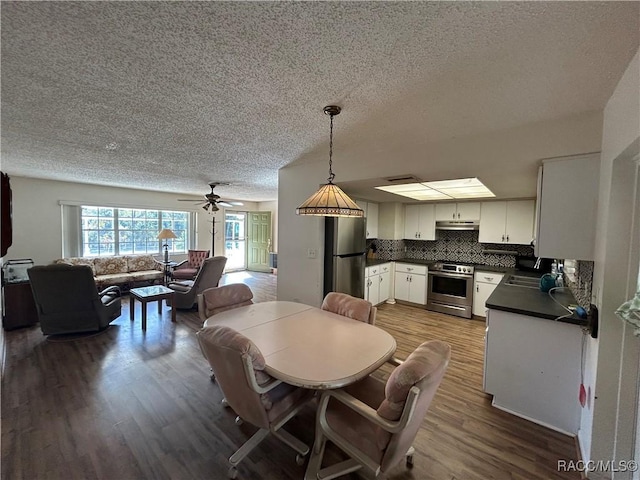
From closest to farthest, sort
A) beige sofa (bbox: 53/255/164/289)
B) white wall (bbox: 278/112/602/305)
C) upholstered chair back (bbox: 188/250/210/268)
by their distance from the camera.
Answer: white wall (bbox: 278/112/602/305)
beige sofa (bbox: 53/255/164/289)
upholstered chair back (bbox: 188/250/210/268)

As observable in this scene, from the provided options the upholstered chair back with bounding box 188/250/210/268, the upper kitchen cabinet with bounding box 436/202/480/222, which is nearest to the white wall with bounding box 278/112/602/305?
the upper kitchen cabinet with bounding box 436/202/480/222

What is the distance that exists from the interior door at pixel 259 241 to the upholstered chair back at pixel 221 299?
19.4 ft

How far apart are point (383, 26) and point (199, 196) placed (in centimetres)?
728

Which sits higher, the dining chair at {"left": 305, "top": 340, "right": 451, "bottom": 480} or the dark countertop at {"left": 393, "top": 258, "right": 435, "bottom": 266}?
the dark countertop at {"left": 393, "top": 258, "right": 435, "bottom": 266}

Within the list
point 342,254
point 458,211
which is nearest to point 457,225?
point 458,211

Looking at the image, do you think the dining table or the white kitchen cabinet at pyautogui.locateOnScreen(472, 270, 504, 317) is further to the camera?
the white kitchen cabinet at pyautogui.locateOnScreen(472, 270, 504, 317)

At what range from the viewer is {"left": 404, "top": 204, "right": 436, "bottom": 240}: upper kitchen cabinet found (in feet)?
16.3

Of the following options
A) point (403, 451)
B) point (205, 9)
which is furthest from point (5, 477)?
point (205, 9)

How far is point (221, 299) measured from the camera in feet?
8.34

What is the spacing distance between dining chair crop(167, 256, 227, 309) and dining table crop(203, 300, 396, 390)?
6.73ft

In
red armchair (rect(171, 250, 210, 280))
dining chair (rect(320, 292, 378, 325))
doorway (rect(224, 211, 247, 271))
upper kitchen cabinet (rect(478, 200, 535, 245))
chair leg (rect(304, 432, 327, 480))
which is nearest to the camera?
chair leg (rect(304, 432, 327, 480))

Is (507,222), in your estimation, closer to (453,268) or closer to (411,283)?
(453,268)

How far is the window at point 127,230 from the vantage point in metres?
5.83

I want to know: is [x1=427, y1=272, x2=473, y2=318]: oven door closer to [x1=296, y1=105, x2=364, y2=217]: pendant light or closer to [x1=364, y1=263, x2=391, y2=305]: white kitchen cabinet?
[x1=364, y1=263, x2=391, y2=305]: white kitchen cabinet
